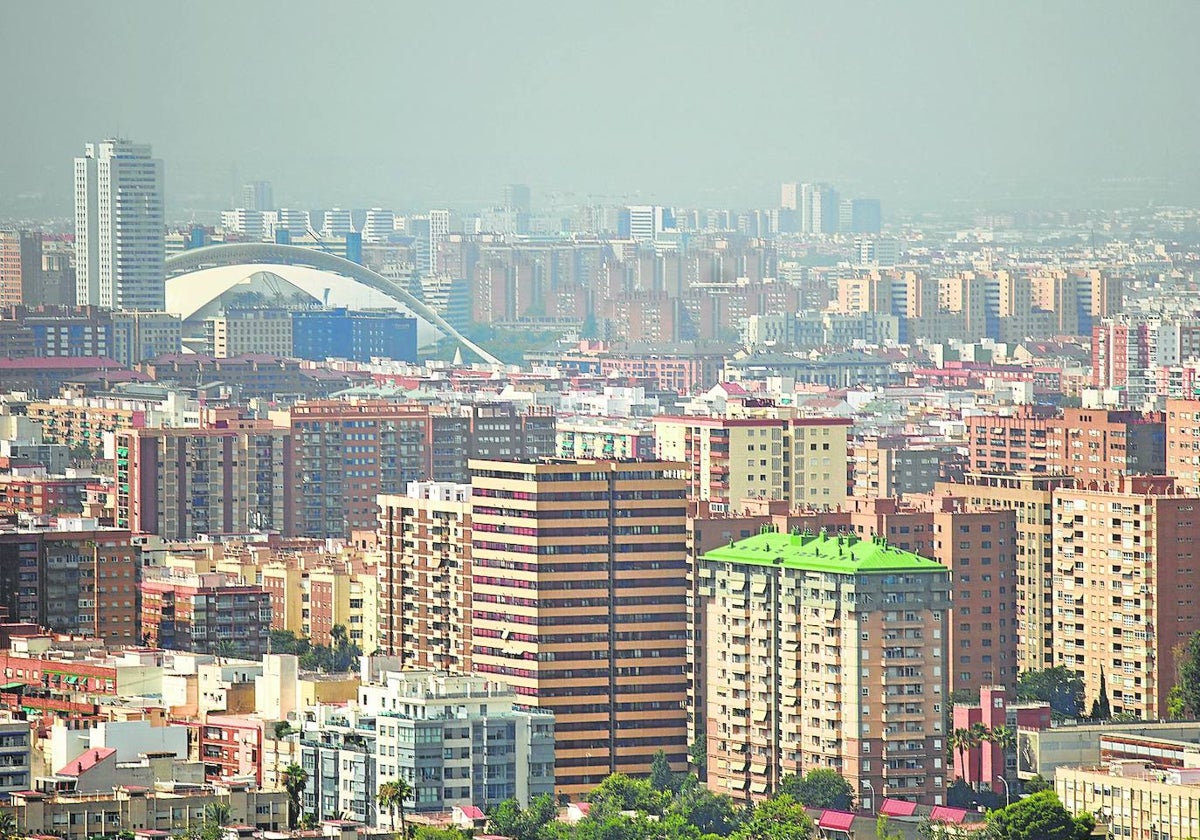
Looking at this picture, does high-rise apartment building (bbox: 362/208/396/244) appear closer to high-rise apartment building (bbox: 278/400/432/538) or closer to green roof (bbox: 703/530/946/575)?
high-rise apartment building (bbox: 278/400/432/538)

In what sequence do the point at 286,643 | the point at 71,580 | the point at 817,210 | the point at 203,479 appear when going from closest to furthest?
the point at 286,643
the point at 71,580
the point at 203,479
the point at 817,210

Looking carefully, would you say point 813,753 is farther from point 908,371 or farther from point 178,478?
point 908,371

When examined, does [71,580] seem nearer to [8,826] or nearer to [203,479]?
[203,479]

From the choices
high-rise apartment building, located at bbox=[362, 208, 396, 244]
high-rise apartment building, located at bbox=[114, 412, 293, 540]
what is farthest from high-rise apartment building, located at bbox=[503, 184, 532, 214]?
high-rise apartment building, located at bbox=[114, 412, 293, 540]

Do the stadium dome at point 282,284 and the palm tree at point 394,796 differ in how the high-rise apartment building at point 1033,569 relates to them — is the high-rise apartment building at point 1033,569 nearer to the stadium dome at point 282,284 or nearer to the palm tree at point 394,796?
the palm tree at point 394,796

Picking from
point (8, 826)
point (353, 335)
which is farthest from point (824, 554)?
point (353, 335)

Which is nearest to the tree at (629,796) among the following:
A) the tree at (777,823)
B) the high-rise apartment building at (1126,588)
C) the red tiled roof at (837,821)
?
the tree at (777,823)
